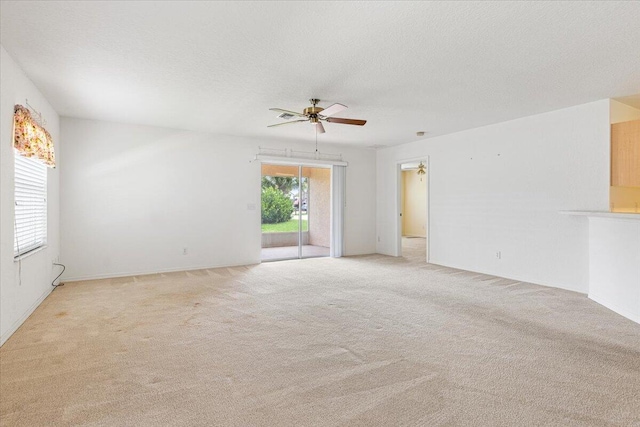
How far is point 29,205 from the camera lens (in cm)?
388

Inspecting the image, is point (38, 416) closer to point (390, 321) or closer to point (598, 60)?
point (390, 321)

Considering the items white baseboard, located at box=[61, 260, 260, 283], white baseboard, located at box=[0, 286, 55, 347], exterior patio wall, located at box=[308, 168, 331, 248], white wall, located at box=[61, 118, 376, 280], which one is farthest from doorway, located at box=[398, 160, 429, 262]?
white baseboard, located at box=[0, 286, 55, 347]

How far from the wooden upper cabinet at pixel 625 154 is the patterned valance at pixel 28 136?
6.90 metres

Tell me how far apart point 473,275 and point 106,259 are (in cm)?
627

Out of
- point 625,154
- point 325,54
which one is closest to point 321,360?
point 325,54

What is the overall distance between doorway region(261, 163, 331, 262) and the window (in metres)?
3.71

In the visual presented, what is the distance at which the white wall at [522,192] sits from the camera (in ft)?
15.1

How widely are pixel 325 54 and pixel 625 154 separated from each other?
13.5ft

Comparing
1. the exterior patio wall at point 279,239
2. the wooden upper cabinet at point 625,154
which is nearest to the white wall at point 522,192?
the wooden upper cabinet at point 625,154

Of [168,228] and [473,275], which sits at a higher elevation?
[168,228]

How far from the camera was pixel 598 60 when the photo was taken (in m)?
3.18

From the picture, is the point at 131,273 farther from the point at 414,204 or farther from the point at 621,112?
the point at 414,204

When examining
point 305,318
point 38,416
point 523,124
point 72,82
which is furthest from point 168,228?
point 523,124

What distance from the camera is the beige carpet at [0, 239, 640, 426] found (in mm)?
1969
